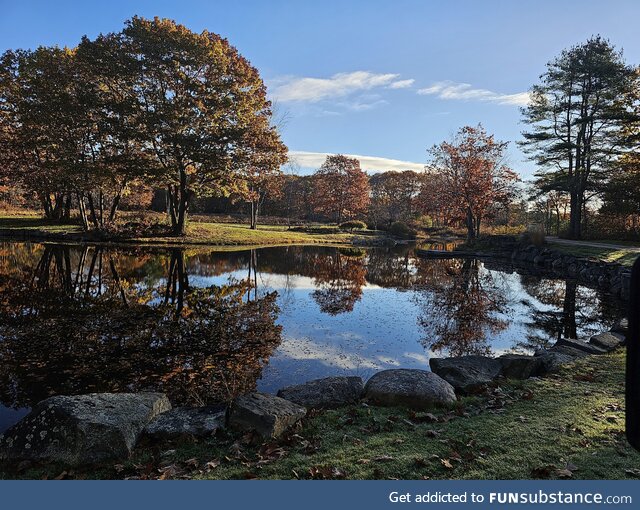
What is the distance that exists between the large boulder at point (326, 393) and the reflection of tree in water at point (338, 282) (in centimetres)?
617

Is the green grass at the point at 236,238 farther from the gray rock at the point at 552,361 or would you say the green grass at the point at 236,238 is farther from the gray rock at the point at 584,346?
the gray rock at the point at 552,361

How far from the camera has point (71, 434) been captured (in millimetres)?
4367

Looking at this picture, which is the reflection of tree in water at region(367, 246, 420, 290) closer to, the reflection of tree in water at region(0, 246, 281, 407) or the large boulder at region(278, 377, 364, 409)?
the reflection of tree in water at region(0, 246, 281, 407)

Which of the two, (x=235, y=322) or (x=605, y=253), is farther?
(x=605, y=253)

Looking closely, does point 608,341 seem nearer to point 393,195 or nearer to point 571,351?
point 571,351

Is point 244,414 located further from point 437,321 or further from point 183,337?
point 437,321

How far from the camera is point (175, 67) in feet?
87.4

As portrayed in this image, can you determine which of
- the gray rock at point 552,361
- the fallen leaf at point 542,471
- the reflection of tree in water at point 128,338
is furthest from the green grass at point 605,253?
the fallen leaf at point 542,471

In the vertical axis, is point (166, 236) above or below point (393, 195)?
below

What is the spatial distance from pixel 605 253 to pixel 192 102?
86.7 ft

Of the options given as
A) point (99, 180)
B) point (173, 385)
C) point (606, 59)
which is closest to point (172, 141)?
point (99, 180)


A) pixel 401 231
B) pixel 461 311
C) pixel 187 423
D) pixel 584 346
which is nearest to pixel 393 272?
pixel 461 311

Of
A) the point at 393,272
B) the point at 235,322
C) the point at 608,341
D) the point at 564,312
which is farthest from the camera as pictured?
the point at 393,272
